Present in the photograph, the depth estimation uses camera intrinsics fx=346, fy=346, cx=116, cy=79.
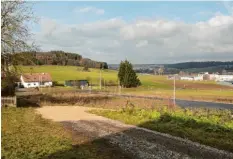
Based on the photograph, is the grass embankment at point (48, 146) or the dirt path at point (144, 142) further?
the dirt path at point (144, 142)

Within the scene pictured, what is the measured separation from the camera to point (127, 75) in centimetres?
11756

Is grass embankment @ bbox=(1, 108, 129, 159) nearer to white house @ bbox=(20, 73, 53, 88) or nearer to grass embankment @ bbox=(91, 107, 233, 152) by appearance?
grass embankment @ bbox=(91, 107, 233, 152)

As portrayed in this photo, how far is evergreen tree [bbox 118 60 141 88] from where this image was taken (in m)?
117

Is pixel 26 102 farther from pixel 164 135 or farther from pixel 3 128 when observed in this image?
pixel 164 135

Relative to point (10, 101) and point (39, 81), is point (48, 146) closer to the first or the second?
point (10, 101)

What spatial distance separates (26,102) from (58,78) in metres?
98.4

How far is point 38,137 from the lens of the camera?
20625 millimetres

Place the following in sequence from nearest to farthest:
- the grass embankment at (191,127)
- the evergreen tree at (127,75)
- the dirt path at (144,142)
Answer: the dirt path at (144,142), the grass embankment at (191,127), the evergreen tree at (127,75)

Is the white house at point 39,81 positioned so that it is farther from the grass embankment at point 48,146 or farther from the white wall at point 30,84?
the grass embankment at point 48,146

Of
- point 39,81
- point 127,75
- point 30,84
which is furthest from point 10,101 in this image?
point 30,84

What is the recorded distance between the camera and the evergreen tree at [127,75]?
383 ft

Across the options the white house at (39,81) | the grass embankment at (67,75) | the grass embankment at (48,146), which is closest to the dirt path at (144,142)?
the grass embankment at (48,146)

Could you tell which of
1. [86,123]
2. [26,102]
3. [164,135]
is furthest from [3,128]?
[26,102]

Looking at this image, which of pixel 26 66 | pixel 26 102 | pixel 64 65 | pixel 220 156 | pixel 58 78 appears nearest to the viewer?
pixel 220 156
